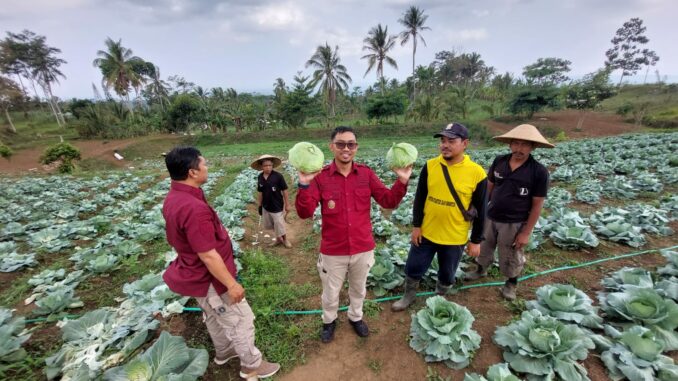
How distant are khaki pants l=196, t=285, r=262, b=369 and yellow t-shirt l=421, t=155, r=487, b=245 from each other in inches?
83.3

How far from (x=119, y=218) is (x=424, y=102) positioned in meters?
31.4

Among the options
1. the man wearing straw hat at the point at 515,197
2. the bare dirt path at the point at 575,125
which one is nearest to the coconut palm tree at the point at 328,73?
the bare dirt path at the point at 575,125

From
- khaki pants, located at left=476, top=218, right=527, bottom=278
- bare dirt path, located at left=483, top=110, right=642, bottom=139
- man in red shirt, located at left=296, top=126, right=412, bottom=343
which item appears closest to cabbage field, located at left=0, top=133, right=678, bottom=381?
khaki pants, located at left=476, top=218, right=527, bottom=278

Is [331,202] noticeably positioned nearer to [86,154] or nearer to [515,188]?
[515,188]

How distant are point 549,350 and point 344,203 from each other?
89.1 inches

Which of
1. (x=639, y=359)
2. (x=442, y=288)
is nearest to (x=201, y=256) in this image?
(x=442, y=288)

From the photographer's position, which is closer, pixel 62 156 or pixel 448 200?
pixel 448 200

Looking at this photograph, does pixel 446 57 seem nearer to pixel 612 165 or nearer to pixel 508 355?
pixel 612 165

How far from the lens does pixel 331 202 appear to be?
276 centimetres

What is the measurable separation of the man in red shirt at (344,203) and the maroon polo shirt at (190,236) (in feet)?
2.57

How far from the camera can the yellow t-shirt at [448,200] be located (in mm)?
2918

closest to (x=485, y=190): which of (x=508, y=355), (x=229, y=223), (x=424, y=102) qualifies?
(x=508, y=355)

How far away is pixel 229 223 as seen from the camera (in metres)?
6.89

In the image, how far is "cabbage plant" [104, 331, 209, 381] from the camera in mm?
2289
